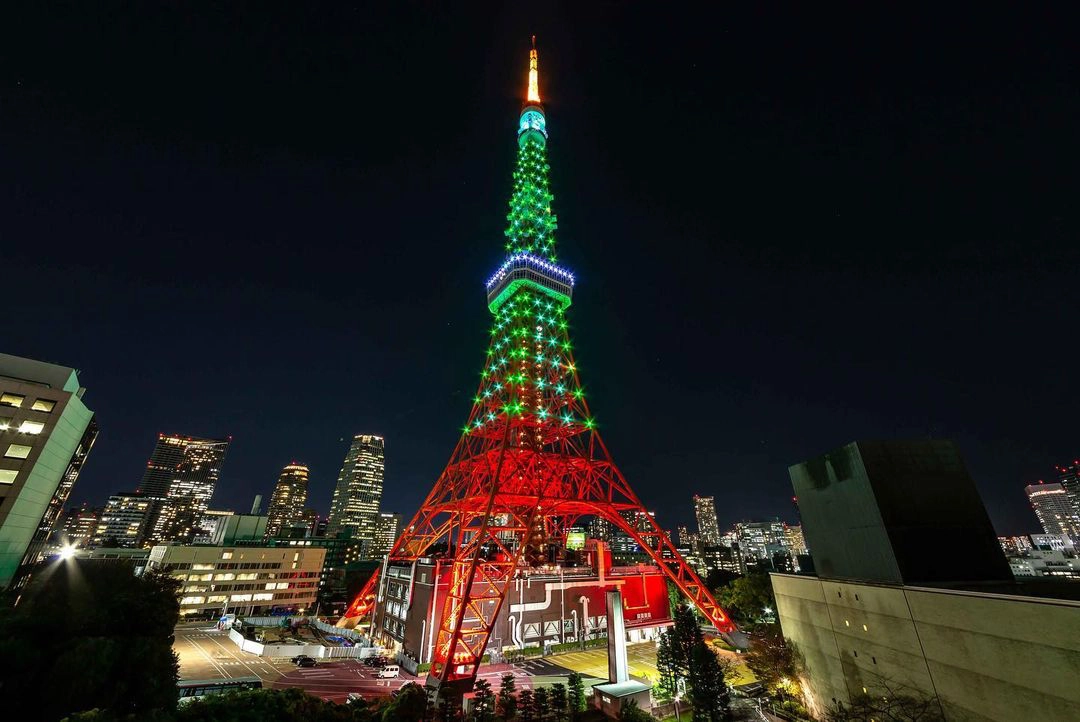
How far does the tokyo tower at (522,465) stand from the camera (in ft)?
108

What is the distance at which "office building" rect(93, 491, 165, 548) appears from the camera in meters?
163

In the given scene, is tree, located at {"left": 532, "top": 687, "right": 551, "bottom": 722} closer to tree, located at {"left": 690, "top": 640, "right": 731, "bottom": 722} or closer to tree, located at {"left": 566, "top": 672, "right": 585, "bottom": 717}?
tree, located at {"left": 566, "top": 672, "right": 585, "bottom": 717}

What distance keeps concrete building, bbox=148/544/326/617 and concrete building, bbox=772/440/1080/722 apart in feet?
222

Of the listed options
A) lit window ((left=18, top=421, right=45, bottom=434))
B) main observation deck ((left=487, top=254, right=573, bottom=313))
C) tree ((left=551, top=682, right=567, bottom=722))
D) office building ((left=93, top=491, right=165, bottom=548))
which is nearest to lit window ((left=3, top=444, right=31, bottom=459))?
lit window ((left=18, top=421, right=45, bottom=434))

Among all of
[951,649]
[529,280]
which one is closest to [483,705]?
[951,649]

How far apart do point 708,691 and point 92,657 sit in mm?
25442

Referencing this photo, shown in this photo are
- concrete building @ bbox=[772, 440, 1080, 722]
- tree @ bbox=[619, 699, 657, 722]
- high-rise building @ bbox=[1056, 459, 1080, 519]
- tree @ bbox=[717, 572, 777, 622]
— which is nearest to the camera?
concrete building @ bbox=[772, 440, 1080, 722]

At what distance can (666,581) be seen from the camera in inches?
1841

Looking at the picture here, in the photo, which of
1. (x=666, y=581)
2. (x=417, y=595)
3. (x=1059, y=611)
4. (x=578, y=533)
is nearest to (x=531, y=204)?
(x=417, y=595)

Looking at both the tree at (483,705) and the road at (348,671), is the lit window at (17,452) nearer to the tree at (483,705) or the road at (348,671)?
the road at (348,671)

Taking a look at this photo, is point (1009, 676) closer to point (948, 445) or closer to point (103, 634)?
point (948, 445)

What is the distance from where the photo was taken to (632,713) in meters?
18.7

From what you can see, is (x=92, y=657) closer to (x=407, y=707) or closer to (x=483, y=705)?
(x=407, y=707)

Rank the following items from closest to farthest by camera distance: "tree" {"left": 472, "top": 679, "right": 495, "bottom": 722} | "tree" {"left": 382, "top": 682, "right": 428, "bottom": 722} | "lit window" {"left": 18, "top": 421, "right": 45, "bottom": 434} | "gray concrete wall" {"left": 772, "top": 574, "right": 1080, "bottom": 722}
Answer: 1. "gray concrete wall" {"left": 772, "top": 574, "right": 1080, "bottom": 722}
2. "tree" {"left": 382, "top": 682, "right": 428, "bottom": 722}
3. "tree" {"left": 472, "top": 679, "right": 495, "bottom": 722}
4. "lit window" {"left": 18, "top": 421, "right": 45, "bottom": 434}
